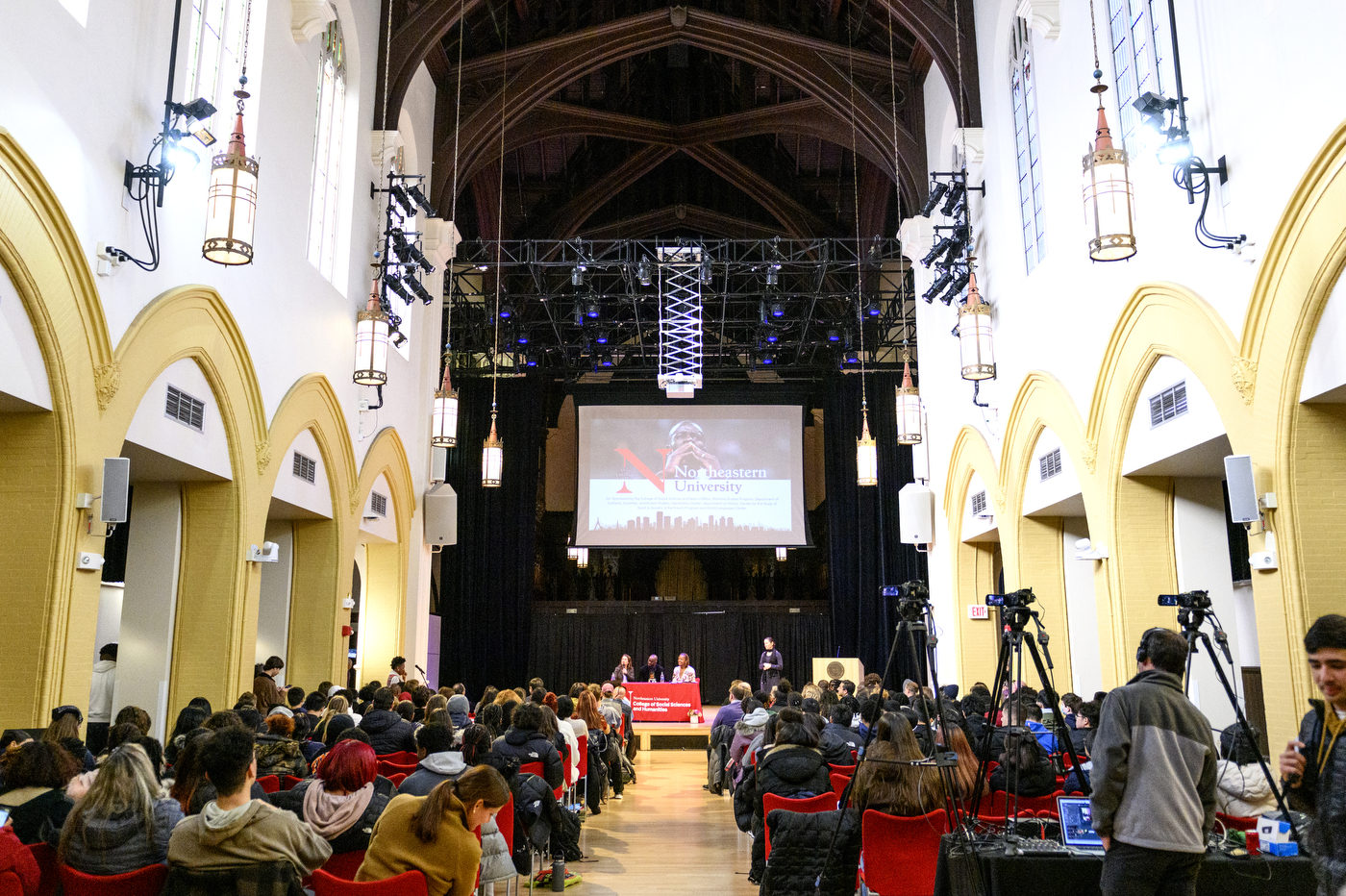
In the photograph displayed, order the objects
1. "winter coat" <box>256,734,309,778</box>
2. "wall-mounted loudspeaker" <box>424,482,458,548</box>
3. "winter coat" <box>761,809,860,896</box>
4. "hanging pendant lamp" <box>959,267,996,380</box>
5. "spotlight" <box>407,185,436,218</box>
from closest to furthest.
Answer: "winter coat" <box>761,809,860,896</box> < "winter coat" <box>256,734,309,778</box> < "hanging pendant lamp" <box>959,267,996,380</box> < "spotlight" <box>407,185,436,218</box> < "wall-mounted loudspeaker" <box>424,482,458,548</box>

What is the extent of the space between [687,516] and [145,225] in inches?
502

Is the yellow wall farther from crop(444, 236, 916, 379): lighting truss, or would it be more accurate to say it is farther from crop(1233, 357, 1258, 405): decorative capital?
crop(1233, 357, 1258, 405): decorative capital

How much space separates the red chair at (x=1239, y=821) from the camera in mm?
4855

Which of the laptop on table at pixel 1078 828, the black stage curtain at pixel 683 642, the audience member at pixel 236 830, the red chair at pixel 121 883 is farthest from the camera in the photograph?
the black stage curtain at pixel 683 642

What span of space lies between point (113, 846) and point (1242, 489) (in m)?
6.71

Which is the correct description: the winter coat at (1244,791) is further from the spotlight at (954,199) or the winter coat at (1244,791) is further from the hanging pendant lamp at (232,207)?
the spotlight at (954,199)

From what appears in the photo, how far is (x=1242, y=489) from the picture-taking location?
7020 mm

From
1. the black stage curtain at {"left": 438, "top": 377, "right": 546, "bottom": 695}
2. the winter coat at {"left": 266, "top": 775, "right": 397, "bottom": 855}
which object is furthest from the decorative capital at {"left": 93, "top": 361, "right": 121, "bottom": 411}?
the black stage curtain at {"left": 438, "top": 377, "right": 546, "bottom": 695}

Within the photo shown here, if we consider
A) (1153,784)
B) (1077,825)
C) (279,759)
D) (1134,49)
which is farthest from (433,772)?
(1134,49)

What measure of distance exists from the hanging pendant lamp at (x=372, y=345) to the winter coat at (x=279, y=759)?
6072 mm

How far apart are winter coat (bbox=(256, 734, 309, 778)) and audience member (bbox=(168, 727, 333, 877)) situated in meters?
2.27

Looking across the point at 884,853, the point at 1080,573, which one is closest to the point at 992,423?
the point at 1080,573

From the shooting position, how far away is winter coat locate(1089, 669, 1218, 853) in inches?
128

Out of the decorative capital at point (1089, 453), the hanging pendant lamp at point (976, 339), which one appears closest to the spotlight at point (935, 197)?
the hanging pendant lamp at point (976, 339)
